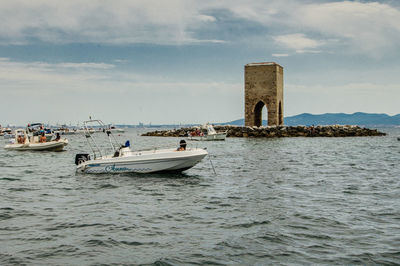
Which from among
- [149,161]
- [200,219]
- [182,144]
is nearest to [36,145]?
[149,161]

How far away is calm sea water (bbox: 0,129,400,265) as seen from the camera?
7332mm

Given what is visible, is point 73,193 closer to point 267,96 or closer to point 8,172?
point 8,172

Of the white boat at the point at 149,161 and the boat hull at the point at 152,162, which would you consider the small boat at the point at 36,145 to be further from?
the boat hull at the point at 152,162

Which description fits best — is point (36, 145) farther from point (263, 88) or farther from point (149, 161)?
point (263, 88)

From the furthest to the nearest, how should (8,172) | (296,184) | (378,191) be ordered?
(8,172)
(296,184)
(378,191)

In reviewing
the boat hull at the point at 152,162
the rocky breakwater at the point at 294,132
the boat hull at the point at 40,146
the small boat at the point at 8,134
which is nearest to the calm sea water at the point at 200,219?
the boat hull at the point at 152,162

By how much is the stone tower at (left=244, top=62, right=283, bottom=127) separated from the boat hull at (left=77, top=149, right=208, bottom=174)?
154ft

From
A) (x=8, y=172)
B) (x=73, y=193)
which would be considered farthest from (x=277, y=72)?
(x=73, y=193)

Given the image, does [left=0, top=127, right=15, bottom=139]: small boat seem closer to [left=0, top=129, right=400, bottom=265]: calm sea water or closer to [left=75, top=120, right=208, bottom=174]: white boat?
[left=75, top=120, right=208, bottom=174]: white boat

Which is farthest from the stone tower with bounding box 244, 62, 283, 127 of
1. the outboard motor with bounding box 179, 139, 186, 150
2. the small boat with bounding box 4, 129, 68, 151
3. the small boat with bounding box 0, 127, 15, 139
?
the outboard motor with bounding box 179, 139, 186, 150

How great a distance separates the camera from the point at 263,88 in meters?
62.8

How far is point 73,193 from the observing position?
1373 centimetres

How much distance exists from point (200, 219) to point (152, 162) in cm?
731

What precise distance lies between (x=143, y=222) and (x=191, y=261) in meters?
2.86
